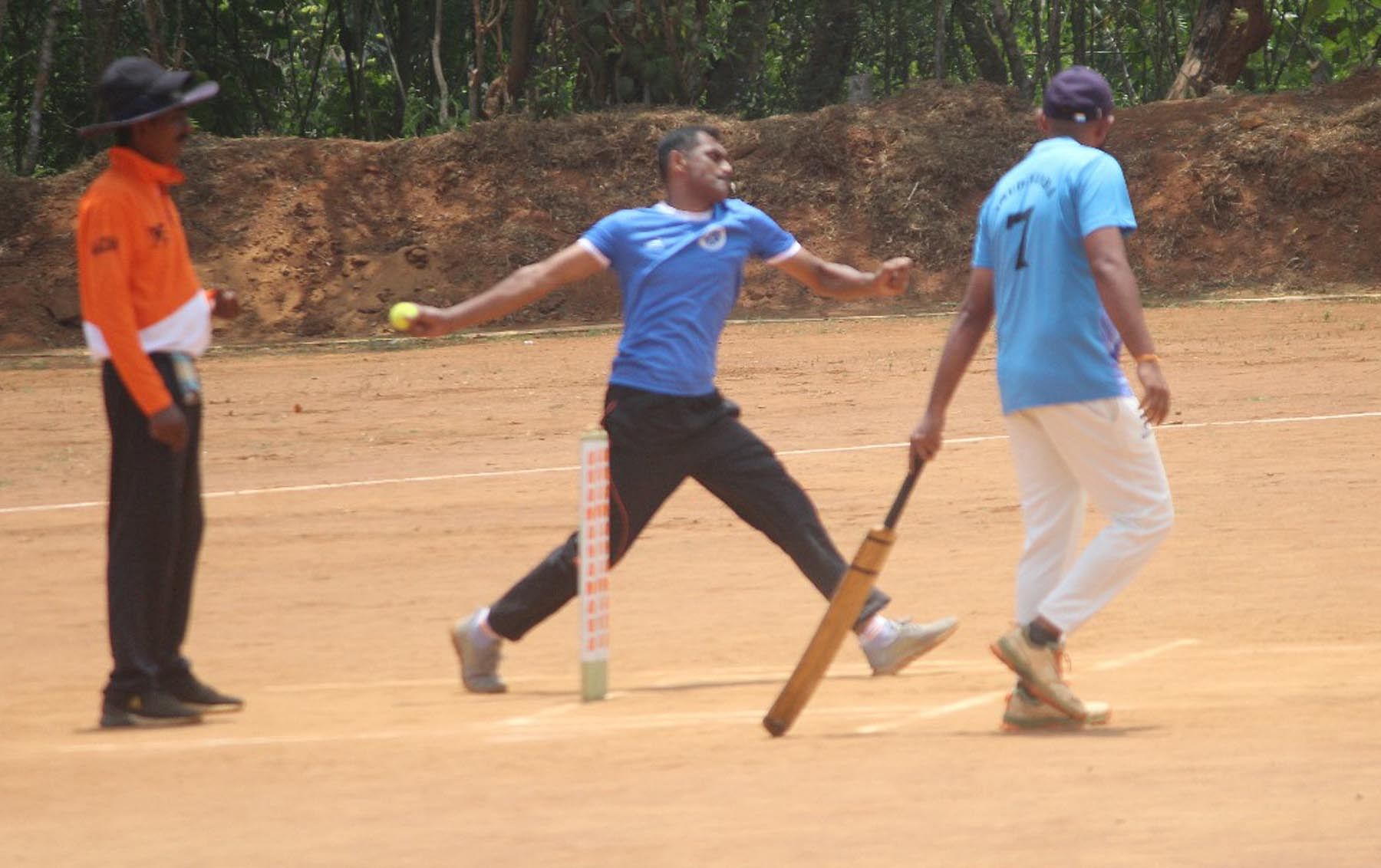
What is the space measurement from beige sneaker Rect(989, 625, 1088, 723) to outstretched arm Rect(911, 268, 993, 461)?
25.4 inches

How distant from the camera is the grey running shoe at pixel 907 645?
6.79 metres

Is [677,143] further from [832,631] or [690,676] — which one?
[690,676]

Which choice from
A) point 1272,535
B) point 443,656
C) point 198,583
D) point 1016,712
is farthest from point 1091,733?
point 198,583

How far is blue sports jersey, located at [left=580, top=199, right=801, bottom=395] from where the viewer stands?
6.64 m

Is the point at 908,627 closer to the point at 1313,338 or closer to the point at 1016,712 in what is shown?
the point at 1016,712

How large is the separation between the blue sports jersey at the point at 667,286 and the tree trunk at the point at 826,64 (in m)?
27.3

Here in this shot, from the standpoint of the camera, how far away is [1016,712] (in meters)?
5.86

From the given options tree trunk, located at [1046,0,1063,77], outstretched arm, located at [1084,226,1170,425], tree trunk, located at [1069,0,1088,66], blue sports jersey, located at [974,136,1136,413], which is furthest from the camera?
tree trunk, located at [1069,0,1088,66]

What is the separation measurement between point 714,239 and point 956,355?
103cm

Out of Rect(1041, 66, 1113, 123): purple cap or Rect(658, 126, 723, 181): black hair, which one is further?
Rect(658, 126, 723, 181): black hair

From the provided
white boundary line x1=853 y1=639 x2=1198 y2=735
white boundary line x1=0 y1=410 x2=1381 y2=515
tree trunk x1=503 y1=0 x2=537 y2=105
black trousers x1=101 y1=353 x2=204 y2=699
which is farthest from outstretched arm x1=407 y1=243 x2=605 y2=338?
tree trunk x1=503 y1=0 x2=537 y2=105

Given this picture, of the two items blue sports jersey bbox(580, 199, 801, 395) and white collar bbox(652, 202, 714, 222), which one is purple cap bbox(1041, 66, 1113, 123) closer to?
blue sports jersey bbox(580, 199, 801, 395)

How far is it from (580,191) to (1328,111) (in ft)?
36.5

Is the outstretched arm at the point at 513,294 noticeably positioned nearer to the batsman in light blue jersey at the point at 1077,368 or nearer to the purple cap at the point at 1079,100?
the batsman in light blue jersey at the point at 1077,368
